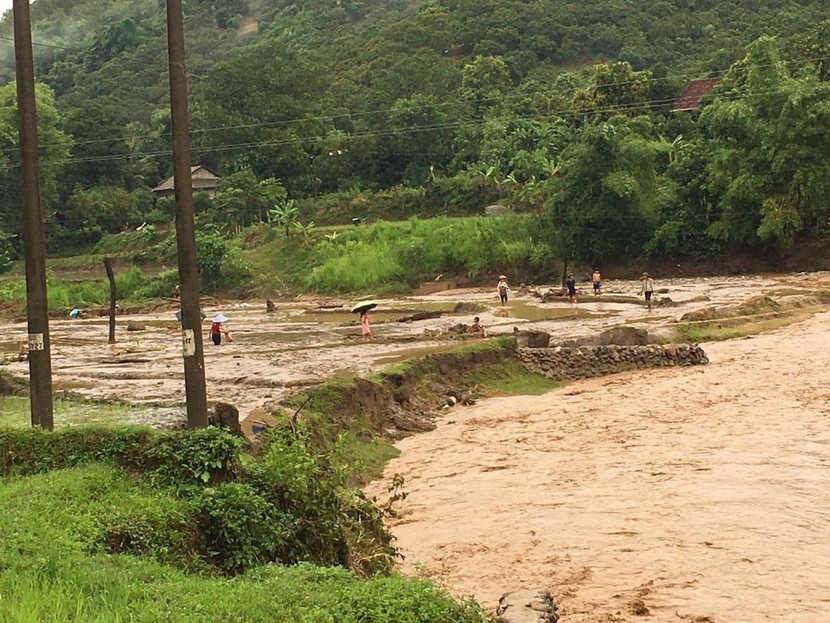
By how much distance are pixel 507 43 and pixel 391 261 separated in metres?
53.4

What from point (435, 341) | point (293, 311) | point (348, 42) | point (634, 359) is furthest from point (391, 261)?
point (348, 42)

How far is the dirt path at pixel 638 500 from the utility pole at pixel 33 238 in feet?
15.8

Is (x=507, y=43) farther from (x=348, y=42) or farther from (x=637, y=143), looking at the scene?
(x=637, y=143)

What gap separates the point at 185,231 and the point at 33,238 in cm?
273

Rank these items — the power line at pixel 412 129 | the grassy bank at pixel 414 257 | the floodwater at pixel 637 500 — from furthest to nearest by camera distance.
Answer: the power line at pixel 412 129
the grassy bank at pixel 414 257
the floodwater at pixel 637 500

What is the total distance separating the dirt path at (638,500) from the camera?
10.2 meters

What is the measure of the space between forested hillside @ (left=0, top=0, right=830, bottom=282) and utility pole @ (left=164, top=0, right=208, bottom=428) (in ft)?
147

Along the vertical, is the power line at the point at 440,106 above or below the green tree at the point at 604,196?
above

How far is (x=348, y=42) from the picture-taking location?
12144 centimetres

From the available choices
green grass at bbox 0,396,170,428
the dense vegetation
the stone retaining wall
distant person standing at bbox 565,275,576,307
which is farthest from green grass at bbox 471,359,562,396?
distant person standing at bbox 565,275,576,307

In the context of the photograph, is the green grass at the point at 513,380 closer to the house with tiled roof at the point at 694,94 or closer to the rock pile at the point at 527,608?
the rock pile at the point at 527,608

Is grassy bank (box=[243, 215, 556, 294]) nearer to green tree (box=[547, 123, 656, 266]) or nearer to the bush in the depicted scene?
green tree (box=[547, 123, 656, 266])

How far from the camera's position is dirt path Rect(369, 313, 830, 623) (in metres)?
10.2

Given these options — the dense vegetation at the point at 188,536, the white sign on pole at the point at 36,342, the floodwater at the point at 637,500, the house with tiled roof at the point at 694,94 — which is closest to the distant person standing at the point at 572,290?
the floodwater at the point at 637,500
